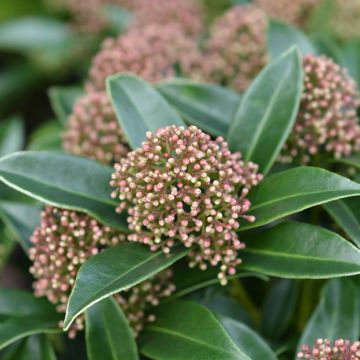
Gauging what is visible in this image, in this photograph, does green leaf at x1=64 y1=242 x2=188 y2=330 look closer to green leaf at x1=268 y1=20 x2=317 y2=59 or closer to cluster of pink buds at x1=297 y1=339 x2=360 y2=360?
cluster of pink buds at x1=297 y1=339 x2=360 y2=360

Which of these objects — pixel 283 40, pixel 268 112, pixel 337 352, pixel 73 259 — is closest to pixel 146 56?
pixel 283 40

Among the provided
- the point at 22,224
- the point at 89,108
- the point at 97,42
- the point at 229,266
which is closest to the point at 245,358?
the point at 229,266

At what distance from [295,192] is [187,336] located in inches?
15.0

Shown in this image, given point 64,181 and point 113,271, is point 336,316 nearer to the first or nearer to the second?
point 113,271

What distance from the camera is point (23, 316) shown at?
161cm

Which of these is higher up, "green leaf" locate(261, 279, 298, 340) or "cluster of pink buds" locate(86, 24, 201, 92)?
"cluster of pink buds" locate(86, 24, 201, 92)

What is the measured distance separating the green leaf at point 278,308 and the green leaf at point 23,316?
Result: 571mm

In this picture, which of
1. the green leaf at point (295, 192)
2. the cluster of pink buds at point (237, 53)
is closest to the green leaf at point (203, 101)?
the cluster of pink buds at point (237, 53)

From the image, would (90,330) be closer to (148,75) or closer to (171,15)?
(148,75)

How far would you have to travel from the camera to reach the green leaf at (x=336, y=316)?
5.08 feet

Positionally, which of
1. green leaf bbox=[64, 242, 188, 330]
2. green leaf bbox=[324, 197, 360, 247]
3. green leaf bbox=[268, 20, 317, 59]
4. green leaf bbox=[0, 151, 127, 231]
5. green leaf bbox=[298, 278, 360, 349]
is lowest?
green leaf bbox=[298, 278, 360, 349]

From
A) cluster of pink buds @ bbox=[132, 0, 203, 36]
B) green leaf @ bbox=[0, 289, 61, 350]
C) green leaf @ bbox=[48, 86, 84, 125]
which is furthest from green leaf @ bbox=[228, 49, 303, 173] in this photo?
cluster of pink buds @ bbox=[132, 0, 203, 36]

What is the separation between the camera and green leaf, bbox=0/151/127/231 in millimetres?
1508

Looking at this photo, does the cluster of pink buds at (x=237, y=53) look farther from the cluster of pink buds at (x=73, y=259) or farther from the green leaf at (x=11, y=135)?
the cluster of pink buds at (x=73, y=259)
